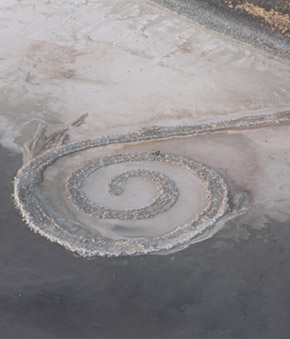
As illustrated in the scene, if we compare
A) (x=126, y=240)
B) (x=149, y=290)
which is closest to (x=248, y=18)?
(x=126, y=240)

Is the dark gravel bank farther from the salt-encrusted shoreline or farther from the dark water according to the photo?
the dark water

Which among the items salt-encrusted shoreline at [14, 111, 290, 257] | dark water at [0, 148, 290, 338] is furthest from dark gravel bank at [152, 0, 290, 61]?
dark water at [0, 148, 290, 338]

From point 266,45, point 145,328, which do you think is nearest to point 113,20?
point 266,45

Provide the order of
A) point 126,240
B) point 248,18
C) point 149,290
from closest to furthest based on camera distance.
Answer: point 149,290, point 126,240, point 248,18

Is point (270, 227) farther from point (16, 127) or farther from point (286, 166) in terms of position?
point (16, 127)

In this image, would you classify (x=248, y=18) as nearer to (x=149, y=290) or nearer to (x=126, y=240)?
(x=126, y=240)

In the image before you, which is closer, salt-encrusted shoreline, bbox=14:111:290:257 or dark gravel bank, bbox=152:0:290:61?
salt-encrusted shoreline, bbox=14:111:290:257
